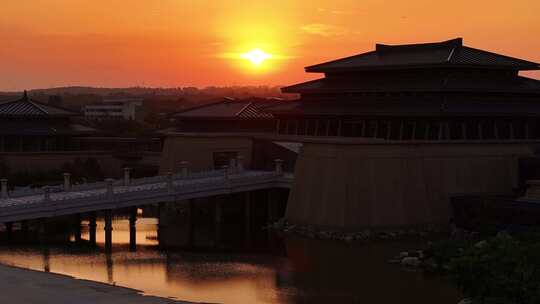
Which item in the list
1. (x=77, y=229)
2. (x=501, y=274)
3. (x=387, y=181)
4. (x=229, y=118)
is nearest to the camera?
(x=501, y=274)

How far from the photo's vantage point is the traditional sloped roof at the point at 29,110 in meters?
82.1

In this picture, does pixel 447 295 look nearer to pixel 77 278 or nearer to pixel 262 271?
pixel 262 271

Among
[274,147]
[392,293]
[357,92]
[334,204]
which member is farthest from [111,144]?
[392,293]

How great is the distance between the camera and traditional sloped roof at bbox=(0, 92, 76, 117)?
269 ft

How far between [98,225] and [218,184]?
9519mm

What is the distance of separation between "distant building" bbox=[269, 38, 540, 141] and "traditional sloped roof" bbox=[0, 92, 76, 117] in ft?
86.6

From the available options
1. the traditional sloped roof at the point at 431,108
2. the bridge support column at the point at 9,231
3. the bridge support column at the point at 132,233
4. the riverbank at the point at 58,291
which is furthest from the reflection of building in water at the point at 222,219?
the riverbank at the point at 58,291

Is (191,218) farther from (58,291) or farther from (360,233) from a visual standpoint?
(58,291)

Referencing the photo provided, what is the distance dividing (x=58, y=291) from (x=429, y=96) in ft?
105

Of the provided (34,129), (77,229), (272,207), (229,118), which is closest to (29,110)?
(34,129)

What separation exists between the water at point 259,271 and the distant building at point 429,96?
10.4 metres

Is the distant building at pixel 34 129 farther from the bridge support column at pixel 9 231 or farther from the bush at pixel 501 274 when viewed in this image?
the bush at pixel 501 274

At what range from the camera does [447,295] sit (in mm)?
42750

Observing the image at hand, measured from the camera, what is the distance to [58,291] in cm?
4109
